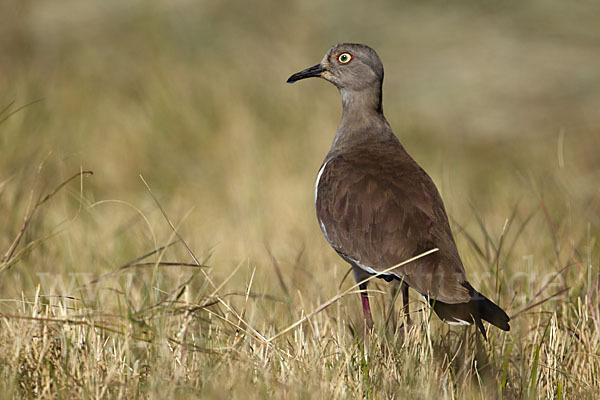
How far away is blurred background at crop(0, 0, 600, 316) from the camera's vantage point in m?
4.56

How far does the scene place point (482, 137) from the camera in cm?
761

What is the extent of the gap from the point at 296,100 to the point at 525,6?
329cm

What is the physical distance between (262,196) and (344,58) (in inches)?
85.6

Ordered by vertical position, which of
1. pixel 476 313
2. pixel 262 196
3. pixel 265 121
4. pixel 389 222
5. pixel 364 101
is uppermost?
pixel 265 121

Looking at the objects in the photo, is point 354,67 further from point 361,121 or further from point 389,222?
point 389,222

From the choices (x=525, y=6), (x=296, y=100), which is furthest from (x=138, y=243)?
(x=525, y=6)

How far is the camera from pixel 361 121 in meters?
3.63

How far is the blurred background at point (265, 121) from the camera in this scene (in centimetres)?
456

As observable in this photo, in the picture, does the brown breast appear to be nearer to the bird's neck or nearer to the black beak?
the bird's neck

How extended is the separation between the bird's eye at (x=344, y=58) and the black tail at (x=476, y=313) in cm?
147

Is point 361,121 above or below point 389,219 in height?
above

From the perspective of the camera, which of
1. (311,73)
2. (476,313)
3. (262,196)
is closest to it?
(476,313)

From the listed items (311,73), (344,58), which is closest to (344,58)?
(344,58)

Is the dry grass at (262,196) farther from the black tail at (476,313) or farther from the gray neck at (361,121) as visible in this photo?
the gray neck at (361,121)
